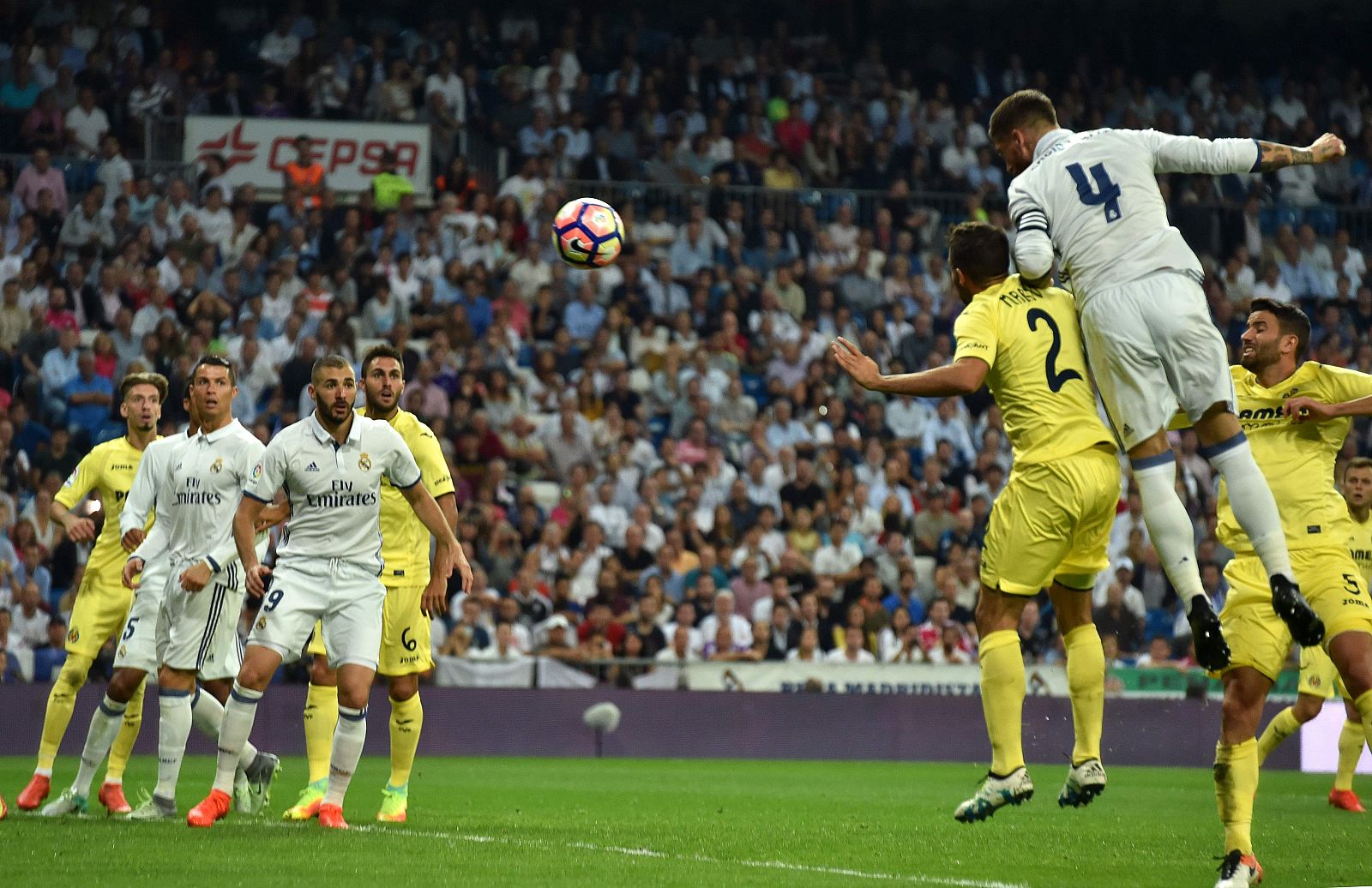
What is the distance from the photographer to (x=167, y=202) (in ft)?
68.1

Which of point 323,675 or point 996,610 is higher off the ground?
point 996,610

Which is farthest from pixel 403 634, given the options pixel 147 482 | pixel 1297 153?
pixel 1297 153

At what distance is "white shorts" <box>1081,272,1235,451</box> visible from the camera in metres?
7.44

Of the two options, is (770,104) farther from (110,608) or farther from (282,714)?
(110,608)

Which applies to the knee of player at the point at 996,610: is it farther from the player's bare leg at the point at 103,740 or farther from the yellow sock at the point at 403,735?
the player's bare leg at the point at 103,740

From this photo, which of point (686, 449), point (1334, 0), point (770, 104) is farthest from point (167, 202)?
point (1334, 0)

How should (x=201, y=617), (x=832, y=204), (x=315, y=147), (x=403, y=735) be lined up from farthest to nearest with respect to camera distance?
(x=832, y=204) < (x=315, y=147) < (x=403, y=735) < (x=201, y=617)

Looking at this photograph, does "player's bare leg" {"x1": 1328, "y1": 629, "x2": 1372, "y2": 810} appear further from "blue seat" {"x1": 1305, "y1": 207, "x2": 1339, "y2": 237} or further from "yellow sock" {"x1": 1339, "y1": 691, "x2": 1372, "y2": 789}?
"blue seat" {"x1": 1305, "y1": 207, "x2": 1339, "y2": 237}

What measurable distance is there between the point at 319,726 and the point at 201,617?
939 mm

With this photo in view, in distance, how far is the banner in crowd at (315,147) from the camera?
22.1 meters

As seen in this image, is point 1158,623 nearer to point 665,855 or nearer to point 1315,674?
point 1315,674

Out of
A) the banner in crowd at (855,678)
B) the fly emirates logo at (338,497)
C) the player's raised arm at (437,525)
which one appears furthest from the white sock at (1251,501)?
the banner in crowd at (855,678)

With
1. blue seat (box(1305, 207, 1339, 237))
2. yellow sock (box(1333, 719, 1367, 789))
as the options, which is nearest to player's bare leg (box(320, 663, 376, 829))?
yellow sock (box(1333, 719, 1367, 789))

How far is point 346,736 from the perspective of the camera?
9.63 m
